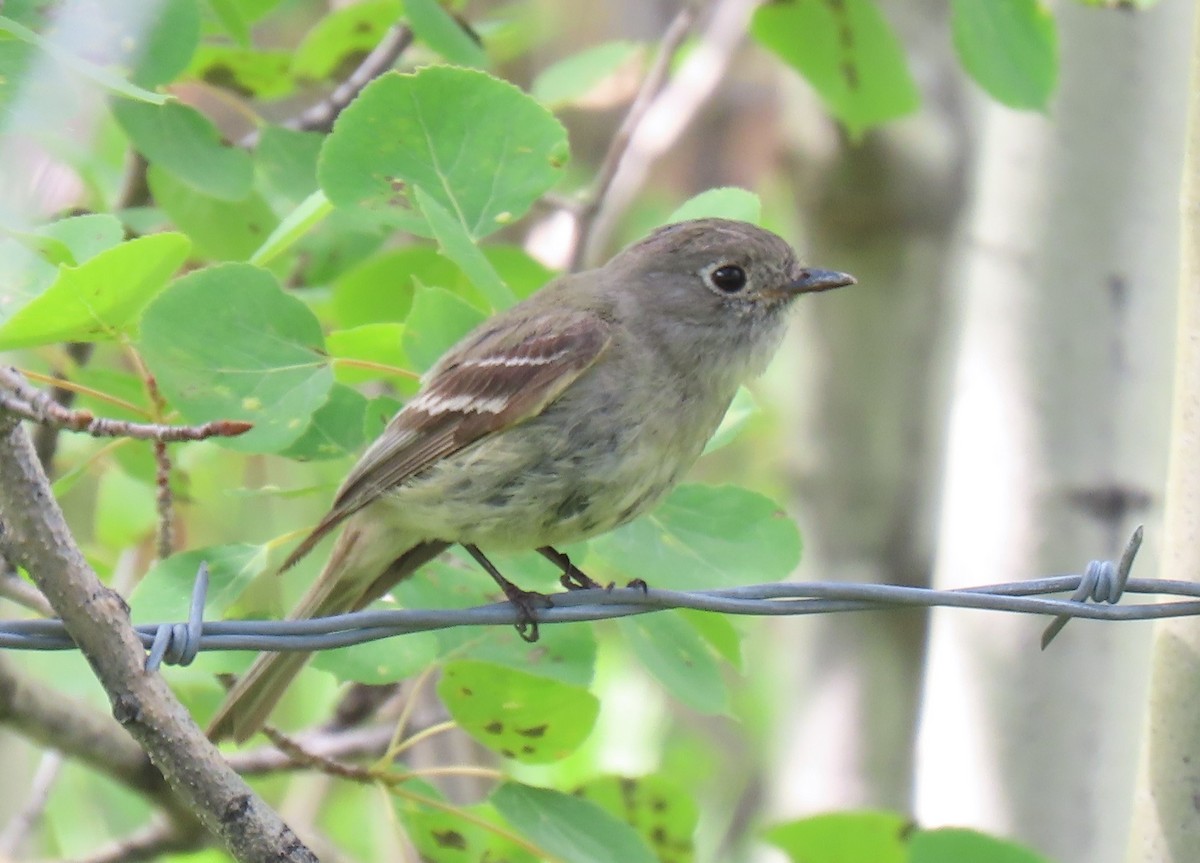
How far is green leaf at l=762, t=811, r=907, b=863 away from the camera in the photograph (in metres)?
2.90

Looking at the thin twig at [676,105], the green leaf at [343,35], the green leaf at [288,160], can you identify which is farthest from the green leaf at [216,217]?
the thin twig at [676,105]

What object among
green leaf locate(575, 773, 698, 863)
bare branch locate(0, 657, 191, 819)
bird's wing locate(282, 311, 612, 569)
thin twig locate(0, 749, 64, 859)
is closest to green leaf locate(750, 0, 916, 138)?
bird's wing locate(282, 311, 612, 569)

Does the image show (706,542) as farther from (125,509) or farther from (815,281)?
(125,509)

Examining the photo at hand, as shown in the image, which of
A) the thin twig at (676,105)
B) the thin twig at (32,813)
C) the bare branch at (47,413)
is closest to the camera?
the bare branch at (47,413)

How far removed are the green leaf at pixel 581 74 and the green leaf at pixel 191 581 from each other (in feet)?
6.14

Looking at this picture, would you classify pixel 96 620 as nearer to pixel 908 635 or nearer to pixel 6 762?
pixel 6 762

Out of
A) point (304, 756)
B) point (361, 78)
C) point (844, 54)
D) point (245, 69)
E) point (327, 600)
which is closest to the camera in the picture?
point (304, 756)

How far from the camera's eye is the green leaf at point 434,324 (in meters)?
2.91

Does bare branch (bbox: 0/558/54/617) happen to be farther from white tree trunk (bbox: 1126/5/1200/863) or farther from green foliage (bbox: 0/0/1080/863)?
white tree trunk (bbox: 1126/5/1200/863)

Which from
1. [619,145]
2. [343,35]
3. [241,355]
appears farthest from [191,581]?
[619,145]

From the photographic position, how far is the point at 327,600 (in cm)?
358

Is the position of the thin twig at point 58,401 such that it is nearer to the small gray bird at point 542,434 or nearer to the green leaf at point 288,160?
the green leaf at point 288,160

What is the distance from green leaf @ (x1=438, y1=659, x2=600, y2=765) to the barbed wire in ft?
0.74

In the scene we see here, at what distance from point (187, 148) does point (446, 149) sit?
2.25 ft
